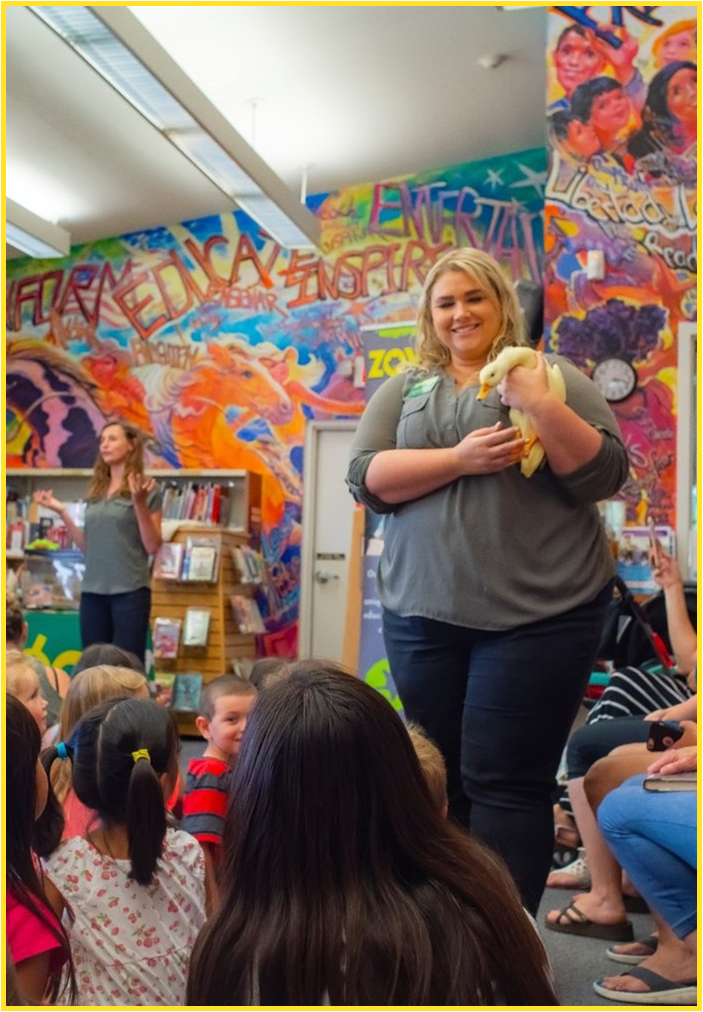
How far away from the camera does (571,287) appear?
4.41m

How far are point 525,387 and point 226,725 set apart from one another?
1.07m

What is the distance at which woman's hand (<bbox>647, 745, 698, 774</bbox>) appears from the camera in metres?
1.83

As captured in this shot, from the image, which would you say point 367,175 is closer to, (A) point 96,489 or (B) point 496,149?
(B) point 496,149

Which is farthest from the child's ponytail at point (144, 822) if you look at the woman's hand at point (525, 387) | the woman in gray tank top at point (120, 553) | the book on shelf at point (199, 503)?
the book on shelf at point (199, 503)

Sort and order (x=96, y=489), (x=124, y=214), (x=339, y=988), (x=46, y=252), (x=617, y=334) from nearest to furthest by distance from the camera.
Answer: (x=339, y=988)
(x=96, y=489)
(x=617, y=334)
(x=46, y=252)
(x=124, y=214)

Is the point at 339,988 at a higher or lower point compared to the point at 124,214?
lower

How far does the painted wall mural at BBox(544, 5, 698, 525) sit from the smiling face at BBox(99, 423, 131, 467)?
1.88m

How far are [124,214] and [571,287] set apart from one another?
396cm

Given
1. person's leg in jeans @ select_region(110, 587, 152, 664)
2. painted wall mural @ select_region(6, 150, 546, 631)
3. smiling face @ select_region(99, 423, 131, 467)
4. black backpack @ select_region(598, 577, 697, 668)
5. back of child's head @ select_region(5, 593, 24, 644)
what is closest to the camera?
back of child's head @ select_region(5, 593, 24, 644)

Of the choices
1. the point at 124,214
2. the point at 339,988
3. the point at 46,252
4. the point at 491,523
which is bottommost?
the point at 339,988

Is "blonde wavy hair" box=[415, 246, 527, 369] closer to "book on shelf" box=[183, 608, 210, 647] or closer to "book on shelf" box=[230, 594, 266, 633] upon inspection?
"book on shelf" box=[183, 608, 210, 647]

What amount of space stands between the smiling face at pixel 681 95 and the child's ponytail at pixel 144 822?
12.9 ft

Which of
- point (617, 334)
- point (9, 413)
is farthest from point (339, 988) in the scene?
point (9, 413)

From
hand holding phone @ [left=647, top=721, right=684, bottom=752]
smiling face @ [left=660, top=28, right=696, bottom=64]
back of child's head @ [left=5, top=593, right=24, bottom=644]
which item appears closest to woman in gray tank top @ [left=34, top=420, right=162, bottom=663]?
back of child's head @ [left=5, top=593, right=24, bottom=644]
